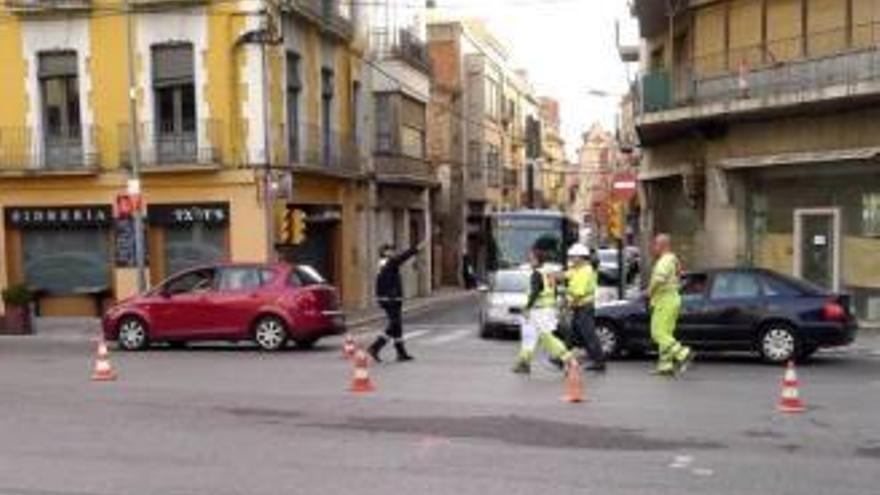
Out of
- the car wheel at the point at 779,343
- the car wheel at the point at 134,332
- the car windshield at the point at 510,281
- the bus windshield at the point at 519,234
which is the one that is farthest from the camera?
the bus windshield at the point at 519,234

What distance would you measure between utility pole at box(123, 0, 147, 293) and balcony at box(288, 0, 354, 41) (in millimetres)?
3902

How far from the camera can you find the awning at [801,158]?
85.3 feet

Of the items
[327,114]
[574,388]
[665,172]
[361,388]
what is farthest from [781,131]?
[361,388]

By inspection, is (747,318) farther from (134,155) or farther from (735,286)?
(134,155)

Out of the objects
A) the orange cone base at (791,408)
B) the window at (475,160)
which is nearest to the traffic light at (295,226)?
the orange cone base at (791,408)

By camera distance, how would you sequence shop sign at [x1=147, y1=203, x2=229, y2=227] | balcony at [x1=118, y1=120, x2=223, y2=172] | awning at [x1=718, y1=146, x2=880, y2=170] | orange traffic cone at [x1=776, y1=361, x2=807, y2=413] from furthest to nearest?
1. shop sign at [x1=147, y1=203, x2=229, y2=227]
2. balcony at [x1=118, y1=120, x2=223, y2=172]
3. awning at [x1=718, y1=146, x2=880, y2=170]
4. orange traffic cone at [x1=776, y1=361, x2=807, y2=413]

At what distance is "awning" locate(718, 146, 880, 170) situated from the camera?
2598cm

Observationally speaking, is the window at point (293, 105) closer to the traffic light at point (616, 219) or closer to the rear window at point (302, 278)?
the traffic light at point (616, 219)

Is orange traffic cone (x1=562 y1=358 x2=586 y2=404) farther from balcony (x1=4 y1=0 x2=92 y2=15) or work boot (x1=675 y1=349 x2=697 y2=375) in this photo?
balcony (x1=4 y1=0 x2=92 y2=15)

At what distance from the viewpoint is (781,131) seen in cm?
2789

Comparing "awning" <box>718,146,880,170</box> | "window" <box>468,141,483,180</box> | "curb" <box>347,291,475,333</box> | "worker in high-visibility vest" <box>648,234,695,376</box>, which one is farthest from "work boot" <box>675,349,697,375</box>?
"window" <box>468,141,483,180</box>

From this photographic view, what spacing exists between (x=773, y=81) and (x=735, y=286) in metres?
9.30

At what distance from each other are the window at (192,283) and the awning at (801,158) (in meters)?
11.6

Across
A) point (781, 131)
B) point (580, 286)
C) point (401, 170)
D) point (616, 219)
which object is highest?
point (781, 131)
